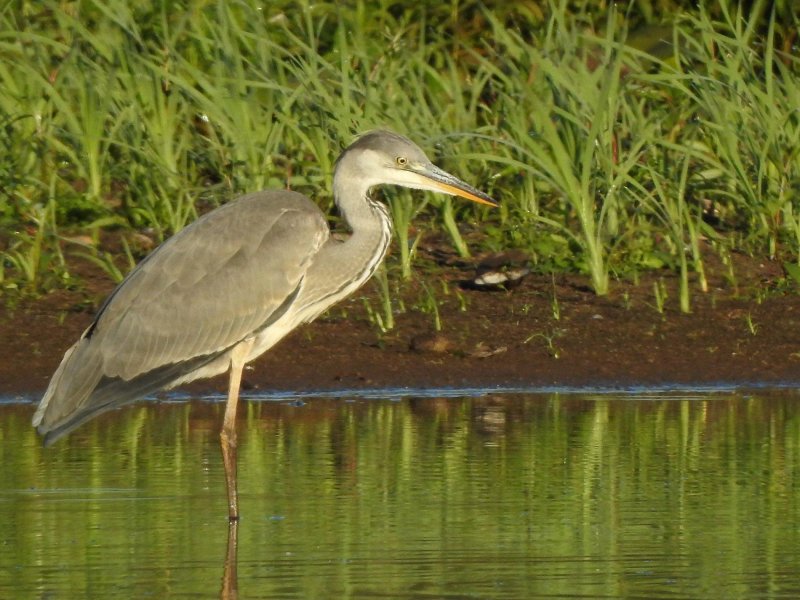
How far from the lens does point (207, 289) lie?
7.68 m

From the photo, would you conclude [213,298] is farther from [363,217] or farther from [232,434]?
[363,217]

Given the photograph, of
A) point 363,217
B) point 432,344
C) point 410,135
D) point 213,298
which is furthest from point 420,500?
point 410,135

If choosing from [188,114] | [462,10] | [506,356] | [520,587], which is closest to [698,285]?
[506,356]

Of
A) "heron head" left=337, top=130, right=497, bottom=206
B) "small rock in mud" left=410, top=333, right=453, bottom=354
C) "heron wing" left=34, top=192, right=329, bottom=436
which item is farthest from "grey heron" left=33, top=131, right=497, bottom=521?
"small rock in mud" left=410, top=333, right=453, bottom=354

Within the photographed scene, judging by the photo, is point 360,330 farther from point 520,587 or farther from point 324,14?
point 520,587

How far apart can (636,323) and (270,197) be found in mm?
2914

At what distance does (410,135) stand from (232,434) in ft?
12.5

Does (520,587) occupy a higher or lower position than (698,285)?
lower

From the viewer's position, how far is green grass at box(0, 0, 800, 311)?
10.5 metres

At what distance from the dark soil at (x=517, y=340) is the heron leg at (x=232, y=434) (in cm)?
145

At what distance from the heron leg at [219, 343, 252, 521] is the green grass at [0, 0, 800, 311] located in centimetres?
239

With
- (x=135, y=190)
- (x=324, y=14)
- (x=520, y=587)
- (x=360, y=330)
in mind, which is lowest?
(x=520, y=587)

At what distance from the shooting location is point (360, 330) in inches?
393

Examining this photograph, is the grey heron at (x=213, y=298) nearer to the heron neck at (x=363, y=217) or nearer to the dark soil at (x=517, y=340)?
the heron neck at (x=363, y=217)
